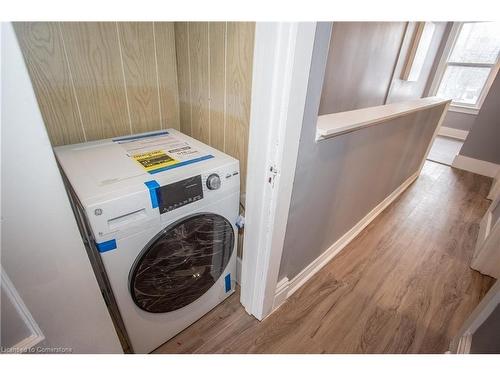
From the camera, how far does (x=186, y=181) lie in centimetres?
83

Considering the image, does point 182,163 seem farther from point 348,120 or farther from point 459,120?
point 459,120

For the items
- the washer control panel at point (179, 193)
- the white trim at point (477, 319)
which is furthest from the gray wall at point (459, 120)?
the washer control panel at point (179, 193)

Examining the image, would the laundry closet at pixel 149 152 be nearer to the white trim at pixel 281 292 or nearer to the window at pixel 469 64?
the white trim at pixel 281 292

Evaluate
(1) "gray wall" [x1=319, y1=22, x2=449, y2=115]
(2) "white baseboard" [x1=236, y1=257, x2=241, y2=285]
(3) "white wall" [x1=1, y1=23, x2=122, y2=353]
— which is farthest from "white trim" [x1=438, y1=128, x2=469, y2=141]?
(3) "white wall" [x1=1, y1=23, x2=122, y2=353]

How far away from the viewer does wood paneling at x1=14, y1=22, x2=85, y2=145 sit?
0.88m

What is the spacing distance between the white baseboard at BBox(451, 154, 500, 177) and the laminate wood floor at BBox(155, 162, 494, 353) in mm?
1491

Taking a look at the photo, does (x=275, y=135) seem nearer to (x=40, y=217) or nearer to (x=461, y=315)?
(x=40, y=217)

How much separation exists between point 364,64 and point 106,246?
8.76 ft

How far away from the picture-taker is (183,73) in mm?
1261

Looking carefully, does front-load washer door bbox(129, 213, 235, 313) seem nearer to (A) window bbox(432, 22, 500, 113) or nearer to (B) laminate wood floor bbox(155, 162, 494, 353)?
(B) laminate wood floor bbox(155, 162, 494, 353)

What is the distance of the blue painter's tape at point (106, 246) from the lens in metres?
0.71

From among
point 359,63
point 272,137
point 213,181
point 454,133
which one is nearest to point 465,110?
point 454,133
